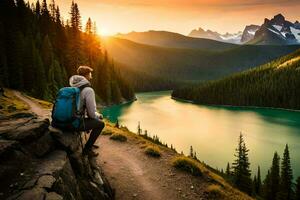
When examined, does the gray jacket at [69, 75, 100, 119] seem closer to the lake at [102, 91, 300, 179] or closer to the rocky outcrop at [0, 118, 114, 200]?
the rocky outcrop at [0, 118, 114, 200]

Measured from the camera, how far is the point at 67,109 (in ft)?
37.6

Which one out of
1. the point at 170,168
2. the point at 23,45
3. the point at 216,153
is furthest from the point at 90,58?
the point at 170,168

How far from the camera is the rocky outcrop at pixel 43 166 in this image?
8.42m

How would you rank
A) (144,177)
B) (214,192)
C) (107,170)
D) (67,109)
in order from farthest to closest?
(107,170)
(144,177)
(214,192)
(67,109)

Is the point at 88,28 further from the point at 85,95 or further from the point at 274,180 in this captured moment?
the point at 85,95

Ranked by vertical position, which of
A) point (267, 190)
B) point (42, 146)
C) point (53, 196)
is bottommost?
point (267, 190)

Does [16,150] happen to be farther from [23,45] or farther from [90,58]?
[90,58]

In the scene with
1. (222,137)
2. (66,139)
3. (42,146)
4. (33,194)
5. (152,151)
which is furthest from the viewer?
(222,137)

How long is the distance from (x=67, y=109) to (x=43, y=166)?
256 cm

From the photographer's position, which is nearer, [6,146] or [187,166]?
[6,146]

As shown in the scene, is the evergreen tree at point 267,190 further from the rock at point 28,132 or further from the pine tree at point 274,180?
the rock at point 28,132

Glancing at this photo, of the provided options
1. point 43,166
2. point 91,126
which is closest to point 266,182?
point 91,126

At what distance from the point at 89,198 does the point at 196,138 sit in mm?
77456

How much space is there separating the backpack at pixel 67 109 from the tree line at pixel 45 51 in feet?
199
